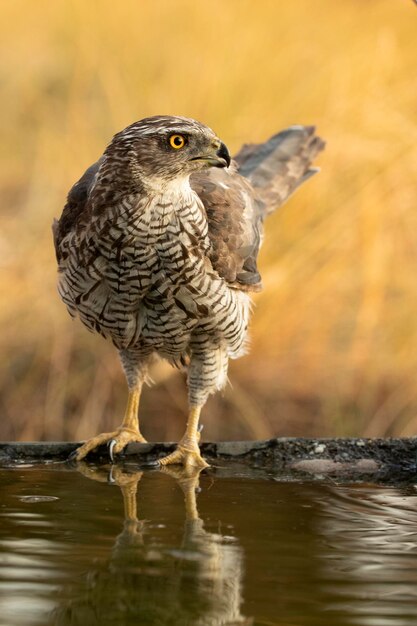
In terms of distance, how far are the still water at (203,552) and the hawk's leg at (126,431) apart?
20.0 inches

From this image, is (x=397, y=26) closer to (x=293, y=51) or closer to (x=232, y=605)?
(x=293, y=51)

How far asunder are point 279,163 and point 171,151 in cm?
174

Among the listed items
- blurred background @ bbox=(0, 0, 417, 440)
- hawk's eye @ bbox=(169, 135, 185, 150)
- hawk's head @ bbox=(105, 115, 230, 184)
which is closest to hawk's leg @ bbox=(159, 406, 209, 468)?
hawk's head @ bbox=(105, 115, 230, 184)

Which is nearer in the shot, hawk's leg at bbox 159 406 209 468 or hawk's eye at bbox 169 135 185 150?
hawk's eye at bbox 169 135 185 150

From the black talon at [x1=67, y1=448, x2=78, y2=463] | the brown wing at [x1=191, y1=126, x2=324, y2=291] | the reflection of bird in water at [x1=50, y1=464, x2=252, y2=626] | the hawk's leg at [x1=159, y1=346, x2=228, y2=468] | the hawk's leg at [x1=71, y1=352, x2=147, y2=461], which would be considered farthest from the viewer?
the hawk's leg at [x1=159, y1=346, x2=228, y2=468]

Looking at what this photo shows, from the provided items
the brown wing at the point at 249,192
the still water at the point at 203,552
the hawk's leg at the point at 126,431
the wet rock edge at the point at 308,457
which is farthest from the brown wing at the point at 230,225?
the still water at the point at 203,552

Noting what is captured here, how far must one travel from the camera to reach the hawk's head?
410cm

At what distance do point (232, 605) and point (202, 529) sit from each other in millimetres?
685

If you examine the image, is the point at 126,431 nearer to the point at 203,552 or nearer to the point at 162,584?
the point at 203,552

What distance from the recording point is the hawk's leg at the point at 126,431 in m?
4.43

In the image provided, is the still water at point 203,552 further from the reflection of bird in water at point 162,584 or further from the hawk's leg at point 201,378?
the hawk's leg at point 201,378

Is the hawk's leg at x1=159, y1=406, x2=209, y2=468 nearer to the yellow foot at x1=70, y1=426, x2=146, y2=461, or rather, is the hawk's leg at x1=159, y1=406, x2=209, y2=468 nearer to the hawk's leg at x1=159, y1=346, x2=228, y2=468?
the hawk's leg at x1=159, y1=346, x2=228, y2=468

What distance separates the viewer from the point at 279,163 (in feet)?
18.9

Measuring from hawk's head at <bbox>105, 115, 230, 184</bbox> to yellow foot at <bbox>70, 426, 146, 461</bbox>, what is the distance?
40.1 inches
